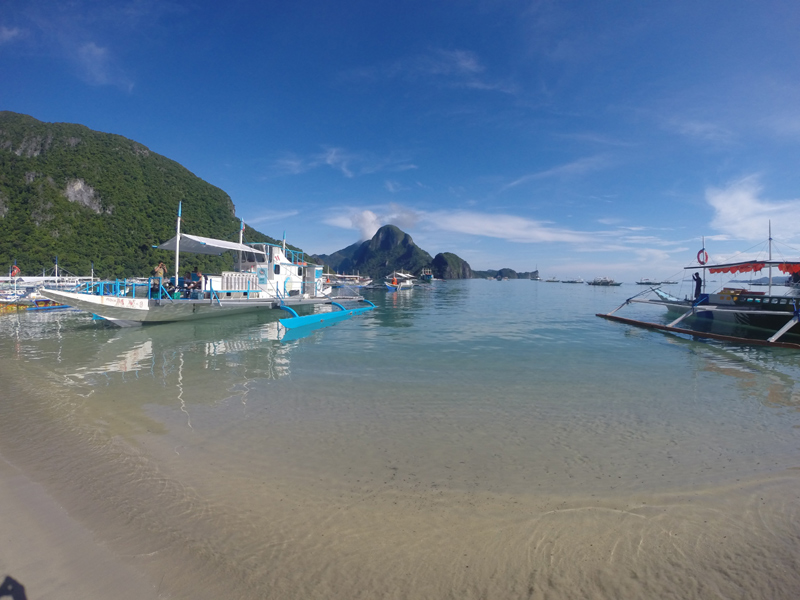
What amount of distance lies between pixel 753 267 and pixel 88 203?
319 feet

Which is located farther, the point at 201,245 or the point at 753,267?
the point at 753,267

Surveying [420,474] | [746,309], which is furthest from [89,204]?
[746,309]

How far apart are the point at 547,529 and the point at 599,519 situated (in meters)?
0.69

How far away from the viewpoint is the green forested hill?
2206 inches

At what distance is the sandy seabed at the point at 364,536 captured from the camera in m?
3.21

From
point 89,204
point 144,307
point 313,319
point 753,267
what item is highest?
point 89,204

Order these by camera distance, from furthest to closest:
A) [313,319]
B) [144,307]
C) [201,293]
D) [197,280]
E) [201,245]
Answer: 1. [313,319]
2. [197,280]
3. [201,245]
4. [201,293]
5. [144,307]

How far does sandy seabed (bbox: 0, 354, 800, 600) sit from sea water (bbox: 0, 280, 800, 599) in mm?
23

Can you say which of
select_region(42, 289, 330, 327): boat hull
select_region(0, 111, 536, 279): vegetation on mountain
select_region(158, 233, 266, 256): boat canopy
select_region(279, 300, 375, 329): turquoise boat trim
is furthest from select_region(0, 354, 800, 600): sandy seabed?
select_region(0, 111, 536, 279): vegetation on mountain

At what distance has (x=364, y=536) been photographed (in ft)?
12.6

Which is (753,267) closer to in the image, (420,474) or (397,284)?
(420,474)

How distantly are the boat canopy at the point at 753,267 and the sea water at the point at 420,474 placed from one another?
12.2 metres

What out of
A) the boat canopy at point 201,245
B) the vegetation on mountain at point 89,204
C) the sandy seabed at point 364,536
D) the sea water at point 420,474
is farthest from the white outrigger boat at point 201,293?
the vegetation on mountain at point 89,204

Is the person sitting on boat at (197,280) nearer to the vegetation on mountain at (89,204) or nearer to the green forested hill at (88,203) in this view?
the vegetation on mountain at (89,204)
